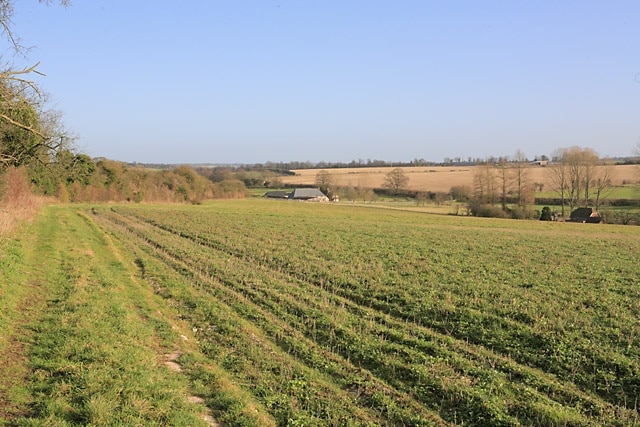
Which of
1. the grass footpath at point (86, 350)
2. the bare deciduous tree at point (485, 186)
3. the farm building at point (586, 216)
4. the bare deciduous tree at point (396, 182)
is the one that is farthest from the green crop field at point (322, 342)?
the bare deciduous tree at point (396, 182)

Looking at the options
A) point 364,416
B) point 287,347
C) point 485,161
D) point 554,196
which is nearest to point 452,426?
point 364,416

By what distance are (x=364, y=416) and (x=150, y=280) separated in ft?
35.5

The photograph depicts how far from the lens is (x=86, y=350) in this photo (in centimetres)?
788

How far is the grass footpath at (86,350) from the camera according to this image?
19.4ft

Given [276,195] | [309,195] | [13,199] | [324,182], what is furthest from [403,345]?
[324,182]

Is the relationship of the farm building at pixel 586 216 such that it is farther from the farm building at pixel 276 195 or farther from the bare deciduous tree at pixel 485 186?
the farm building at pixel 276 195

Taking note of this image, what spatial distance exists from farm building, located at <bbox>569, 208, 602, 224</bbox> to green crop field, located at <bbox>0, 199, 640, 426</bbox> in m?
54.8

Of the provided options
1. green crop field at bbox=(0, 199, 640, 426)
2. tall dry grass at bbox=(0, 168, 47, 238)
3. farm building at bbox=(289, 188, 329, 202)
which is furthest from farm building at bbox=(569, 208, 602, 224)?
tall dry grass at bbox=(0, 168, 47, 238)

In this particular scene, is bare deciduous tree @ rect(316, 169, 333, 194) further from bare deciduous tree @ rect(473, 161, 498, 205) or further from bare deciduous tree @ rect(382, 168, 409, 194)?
bare deciduous tree @ rect(473, 161, 498, 205)

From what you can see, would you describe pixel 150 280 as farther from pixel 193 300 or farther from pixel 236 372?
pixel 236 372

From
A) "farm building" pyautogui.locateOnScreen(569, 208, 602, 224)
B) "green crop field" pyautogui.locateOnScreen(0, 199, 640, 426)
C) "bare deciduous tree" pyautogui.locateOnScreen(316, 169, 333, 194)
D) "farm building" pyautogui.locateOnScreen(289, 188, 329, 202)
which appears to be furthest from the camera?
"bare deciduous tree" pyautogui.locateOnScreen(316, 169, 333, 194)

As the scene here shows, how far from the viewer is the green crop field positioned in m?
6.50

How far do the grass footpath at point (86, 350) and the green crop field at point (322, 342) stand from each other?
0.03 metres

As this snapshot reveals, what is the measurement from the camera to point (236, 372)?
26.0ft
